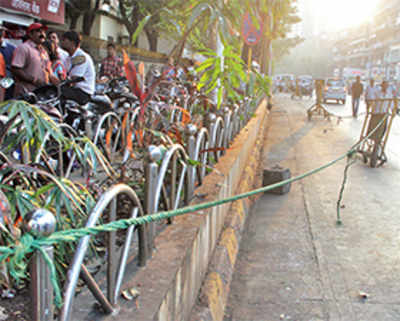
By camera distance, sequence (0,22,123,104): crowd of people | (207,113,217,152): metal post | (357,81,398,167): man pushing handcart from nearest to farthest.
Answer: (207,113,217,152): metal post → (0,22,123,104): crowd of people → (357,81,398,167): man pushing handcart

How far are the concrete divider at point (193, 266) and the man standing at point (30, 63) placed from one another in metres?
2.44

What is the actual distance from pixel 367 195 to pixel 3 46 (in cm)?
541

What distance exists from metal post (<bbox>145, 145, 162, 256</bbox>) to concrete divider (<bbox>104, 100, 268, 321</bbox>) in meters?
0.12

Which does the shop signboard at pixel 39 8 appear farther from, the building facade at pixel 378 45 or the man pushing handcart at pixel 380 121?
the building facade at pixel 378 45

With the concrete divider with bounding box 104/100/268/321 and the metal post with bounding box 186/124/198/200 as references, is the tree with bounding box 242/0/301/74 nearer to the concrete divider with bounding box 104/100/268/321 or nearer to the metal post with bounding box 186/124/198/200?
the metal post with bounding box 186/124/198/200

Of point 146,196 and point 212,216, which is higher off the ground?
point 146,196

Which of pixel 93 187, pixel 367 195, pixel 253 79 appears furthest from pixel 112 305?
pixel 367 195

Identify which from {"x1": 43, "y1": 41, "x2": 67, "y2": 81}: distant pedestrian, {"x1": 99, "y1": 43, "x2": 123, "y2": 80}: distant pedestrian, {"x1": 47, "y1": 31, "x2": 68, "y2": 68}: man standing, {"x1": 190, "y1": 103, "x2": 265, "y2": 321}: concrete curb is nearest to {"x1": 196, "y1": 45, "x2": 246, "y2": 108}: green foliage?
{"x1": 190, "y1": 103, "x2": 265, "y2": 321}: concrete curb

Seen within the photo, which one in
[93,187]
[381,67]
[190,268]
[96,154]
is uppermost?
[381,67]

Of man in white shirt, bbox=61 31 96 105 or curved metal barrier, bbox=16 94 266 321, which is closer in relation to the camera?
curved metal barrier, bbox=16 94 266 321

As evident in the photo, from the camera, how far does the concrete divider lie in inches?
76.9

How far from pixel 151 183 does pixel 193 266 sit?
1.97ft

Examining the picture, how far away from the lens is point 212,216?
3219 mm

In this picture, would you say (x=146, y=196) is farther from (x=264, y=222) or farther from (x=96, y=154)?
(x=264, y=222)
